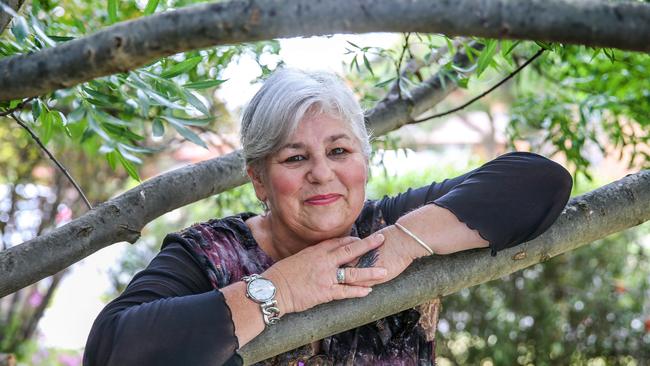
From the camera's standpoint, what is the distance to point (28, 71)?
1.24 m

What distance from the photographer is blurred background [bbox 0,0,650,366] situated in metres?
3.18

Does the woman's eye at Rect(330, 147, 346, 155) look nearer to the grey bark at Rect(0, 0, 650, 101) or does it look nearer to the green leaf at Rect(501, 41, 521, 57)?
the green leaf at Rect(501, 41, 521, 57)

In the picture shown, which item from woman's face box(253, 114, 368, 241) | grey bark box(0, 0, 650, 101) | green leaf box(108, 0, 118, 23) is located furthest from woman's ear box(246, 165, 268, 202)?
grey bark box(0, 0, 650, 101)

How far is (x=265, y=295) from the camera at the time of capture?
177 centimetres

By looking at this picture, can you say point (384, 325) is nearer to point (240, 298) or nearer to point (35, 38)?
point (240, 298)

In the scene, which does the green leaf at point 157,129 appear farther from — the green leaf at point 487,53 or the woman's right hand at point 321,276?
the green leaf at point 487,53

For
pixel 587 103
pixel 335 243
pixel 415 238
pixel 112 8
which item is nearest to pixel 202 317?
pixel 335 243

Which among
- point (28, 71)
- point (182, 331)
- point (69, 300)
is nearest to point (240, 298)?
point (182, 331)

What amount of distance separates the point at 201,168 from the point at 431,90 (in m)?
1.01

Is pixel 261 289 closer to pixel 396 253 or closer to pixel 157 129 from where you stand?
pixel 396 253

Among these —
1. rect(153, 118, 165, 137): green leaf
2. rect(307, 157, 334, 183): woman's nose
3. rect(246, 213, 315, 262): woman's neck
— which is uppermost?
rect(153, 118, 165, 137): green leaf

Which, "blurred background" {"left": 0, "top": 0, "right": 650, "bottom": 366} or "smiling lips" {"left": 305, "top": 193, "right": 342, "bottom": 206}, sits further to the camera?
"blurred background" {"left": 0, "top": 0, "right": 650, "bottom": 366}

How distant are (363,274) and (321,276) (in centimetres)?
9

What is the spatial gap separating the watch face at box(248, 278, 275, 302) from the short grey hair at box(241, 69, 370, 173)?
0.49 m
